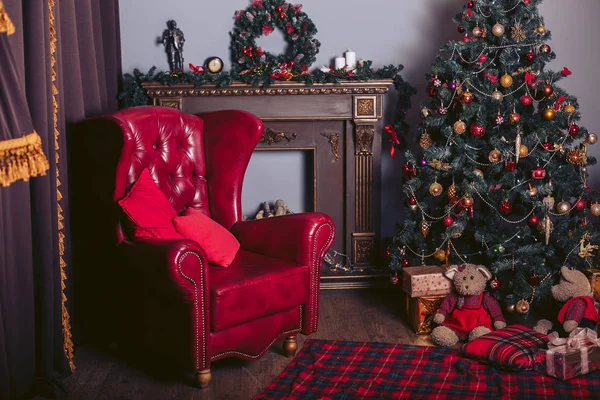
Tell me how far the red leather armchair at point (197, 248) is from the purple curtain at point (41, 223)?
196 millimetres

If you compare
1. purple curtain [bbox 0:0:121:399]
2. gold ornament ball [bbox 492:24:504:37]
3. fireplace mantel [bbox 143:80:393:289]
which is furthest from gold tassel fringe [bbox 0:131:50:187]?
gold ornament ball [bbox 492:24:504:37]

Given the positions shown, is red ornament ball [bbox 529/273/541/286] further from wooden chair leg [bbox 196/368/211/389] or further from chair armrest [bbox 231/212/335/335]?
wooden chair leg [bbox 196/368/211/389]

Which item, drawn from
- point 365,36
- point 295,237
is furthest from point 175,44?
point 295,237

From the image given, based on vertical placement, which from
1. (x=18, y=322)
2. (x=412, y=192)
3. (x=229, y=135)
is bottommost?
(x=18, y=322)

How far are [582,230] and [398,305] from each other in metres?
1.16

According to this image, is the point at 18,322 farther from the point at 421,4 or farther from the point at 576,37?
the point at 576,37

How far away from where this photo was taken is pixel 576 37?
4.64 meters

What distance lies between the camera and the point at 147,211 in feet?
10.1

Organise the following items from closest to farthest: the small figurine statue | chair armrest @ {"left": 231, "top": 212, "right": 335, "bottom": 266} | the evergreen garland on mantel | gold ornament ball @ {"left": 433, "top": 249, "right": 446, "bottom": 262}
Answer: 1. chair armrest @ {"left": 231, "top": 212, "right": 335, "bottom": 266}
2. gold ornament ball @ {"left": 433, "top": 249, "right": 446, "bottom": 262}
3. the evergreen garland on mantel
4. the small figurine statue

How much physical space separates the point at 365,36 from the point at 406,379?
2.54 metres

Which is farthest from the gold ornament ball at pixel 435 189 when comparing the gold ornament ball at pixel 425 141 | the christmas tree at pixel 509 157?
the gold ornament ball at pixel 425 141

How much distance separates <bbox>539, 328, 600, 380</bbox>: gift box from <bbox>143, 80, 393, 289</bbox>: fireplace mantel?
154cm

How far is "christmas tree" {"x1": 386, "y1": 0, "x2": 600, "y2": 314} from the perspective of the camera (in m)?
3.58

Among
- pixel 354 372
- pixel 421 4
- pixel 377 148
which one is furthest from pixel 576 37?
pixel 354 372
